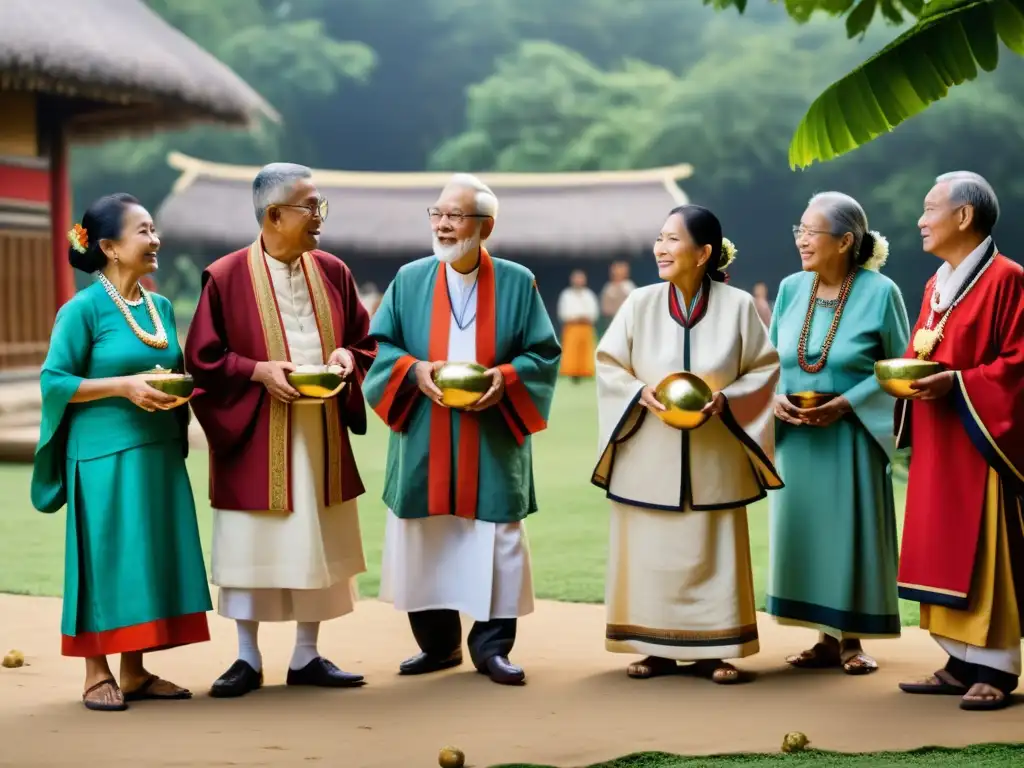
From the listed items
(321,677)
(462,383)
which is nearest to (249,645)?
(321,677)

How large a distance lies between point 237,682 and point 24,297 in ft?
32.1

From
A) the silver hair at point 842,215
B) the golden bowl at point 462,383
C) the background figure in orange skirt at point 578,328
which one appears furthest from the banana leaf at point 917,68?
the background figure in orange skirt at point 578,328

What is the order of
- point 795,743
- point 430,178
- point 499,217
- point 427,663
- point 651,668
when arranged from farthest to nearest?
point 430,178 < point 499,217 < point 427,663 < point 651,668 < point 795,743

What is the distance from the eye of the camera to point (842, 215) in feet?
17.1

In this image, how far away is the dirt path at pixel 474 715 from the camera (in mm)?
4148

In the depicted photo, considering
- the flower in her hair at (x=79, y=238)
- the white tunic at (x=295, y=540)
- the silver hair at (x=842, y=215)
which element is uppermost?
the silver hair at (x=842, y=215)

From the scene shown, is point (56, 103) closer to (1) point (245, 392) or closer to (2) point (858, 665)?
(1) point (245, 392)

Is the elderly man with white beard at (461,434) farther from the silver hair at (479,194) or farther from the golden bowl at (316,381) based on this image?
the golden bowl at (316,381)

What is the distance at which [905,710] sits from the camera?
181 inches

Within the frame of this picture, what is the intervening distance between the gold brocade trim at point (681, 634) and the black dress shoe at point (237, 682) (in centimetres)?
131

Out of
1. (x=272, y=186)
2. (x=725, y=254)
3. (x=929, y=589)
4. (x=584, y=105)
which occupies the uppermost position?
(x=584, y=105)

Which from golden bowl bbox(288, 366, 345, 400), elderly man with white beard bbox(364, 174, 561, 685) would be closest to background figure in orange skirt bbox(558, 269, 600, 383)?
elderly man with white beard bbox(364, 174, 561, 685)

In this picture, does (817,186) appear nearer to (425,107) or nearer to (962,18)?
(425,107)

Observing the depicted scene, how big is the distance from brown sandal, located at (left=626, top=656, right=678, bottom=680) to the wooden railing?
32.6ft
